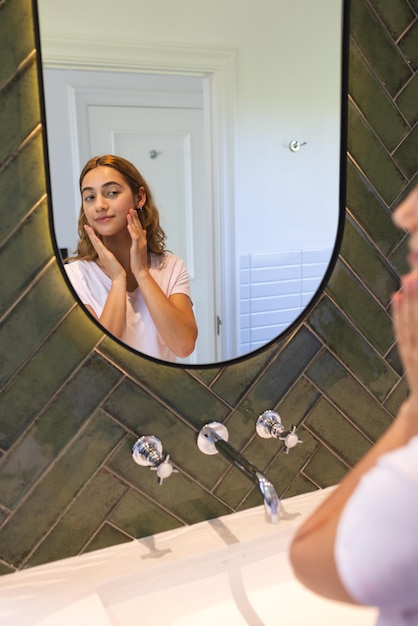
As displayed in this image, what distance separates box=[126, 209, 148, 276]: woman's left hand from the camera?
3.20ft

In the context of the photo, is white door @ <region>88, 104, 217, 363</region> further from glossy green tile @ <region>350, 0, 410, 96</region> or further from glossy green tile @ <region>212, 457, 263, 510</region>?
glossy green tile @ <region>350, 0, 410, 96</region>

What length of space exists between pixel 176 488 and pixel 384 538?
0.74 meters

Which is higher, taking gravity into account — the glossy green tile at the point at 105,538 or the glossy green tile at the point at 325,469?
the glossy green tile at the point at 325,469

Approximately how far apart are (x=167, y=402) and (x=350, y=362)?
1.27ft

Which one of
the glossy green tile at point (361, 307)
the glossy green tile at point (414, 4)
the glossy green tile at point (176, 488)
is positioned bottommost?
the glossy green tile at point (176, 488)

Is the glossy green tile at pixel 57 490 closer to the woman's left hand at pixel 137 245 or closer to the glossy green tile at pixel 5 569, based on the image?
the glossy green tile at pixel 5 569

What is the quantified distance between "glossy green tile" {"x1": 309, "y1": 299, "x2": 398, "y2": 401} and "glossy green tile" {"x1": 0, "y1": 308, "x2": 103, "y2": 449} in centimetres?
44

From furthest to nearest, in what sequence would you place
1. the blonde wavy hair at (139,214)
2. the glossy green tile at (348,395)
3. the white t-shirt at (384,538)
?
1. the glossy green tile at (348,395)
2. the blonde wavy hair at (139,214)
3. the white t-shirt at (384,538)

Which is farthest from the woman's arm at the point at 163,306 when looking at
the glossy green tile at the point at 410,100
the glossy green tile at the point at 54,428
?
the glossy green tile at the point at 410,100

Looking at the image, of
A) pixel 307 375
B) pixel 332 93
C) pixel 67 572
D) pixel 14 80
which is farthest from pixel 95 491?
pixel 332 93

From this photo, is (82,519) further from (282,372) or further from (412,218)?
(412,218)

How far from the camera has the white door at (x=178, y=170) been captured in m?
0.92

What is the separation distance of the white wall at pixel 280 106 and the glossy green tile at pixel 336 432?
33 cm

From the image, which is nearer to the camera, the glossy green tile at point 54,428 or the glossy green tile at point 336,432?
the glossy green tile at point 54,428
